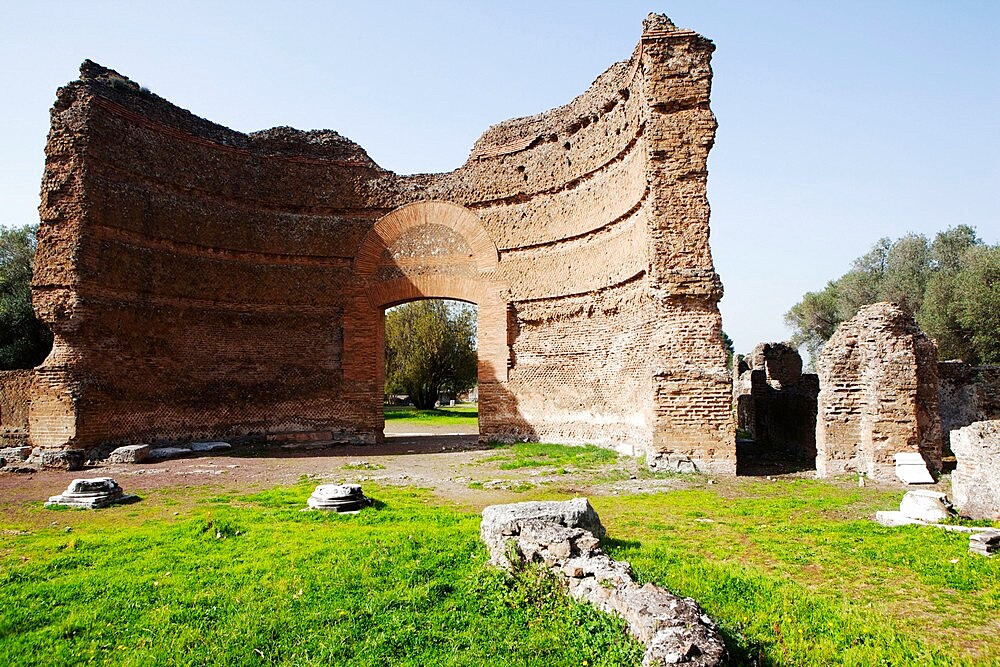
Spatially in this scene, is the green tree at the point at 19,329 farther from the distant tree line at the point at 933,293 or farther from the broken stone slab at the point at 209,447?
the distant tree line at the point at 933,293

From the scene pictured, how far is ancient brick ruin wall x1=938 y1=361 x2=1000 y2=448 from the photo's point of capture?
1214cm

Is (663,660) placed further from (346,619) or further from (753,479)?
(753,479)

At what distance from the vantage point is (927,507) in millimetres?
5883

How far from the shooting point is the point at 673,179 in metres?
10.8

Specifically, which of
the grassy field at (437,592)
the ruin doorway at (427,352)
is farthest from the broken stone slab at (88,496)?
the ruin doorway at (427,352)

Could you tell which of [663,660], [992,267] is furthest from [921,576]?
[992,267]

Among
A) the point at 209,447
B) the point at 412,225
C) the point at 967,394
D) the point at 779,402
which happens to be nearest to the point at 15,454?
the point at 209,447

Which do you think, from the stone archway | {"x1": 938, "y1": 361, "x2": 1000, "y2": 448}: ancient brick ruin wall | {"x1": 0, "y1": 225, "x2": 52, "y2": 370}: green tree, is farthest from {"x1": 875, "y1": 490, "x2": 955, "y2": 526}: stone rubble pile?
{"x1": 0, "y1": 225, "x2": 52, "y2": 370}: green tree

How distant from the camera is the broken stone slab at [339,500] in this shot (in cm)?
700

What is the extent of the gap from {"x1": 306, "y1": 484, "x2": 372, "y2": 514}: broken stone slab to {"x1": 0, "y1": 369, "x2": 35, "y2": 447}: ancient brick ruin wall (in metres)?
8.94

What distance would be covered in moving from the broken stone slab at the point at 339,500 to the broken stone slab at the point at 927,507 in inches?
227

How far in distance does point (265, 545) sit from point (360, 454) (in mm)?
8453

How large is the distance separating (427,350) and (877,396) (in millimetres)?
24223

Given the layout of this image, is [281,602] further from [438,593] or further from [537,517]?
[537,517]
